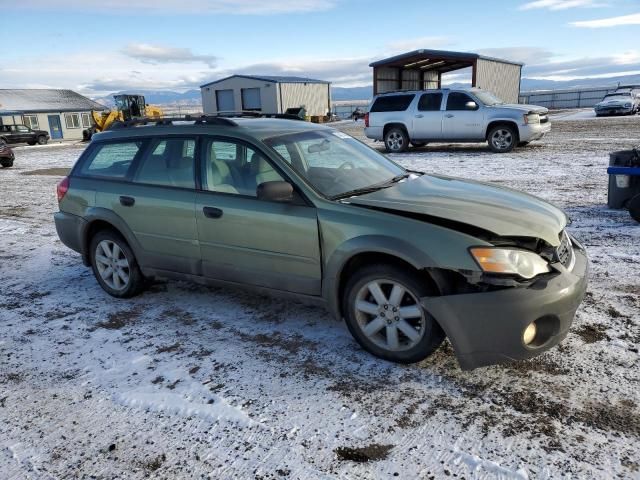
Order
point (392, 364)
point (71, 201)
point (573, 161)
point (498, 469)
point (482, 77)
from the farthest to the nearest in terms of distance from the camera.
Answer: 1. point (482, 77)
2. point (573, 161)
3. point (71, 201)
4. point (392, 364)
5. point (498, 469)

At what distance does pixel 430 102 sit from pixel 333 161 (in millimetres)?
12340

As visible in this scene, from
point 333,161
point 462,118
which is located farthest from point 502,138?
point 333,161

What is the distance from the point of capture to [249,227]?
387 centimetres

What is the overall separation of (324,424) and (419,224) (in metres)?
1.34

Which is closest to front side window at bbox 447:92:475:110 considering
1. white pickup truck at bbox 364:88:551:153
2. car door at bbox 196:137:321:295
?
white pickup truck at bbox 364:88:551:153

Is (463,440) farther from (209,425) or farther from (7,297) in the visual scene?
(7,297)

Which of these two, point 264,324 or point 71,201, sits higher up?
point 71,201

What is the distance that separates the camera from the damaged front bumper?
2916mm

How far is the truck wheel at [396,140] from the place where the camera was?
1636 centimetres

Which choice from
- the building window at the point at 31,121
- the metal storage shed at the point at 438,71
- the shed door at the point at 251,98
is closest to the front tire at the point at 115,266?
the metal storage shed at the point at 438,71

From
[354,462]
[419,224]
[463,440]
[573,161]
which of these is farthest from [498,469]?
[573,161]

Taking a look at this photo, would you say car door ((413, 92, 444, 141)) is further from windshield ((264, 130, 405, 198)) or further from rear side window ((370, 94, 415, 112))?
windshield ((264, 130, 405, 198))

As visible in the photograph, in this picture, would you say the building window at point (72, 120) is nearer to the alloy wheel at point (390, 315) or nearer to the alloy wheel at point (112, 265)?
the alloy wheel at point (112, 265)

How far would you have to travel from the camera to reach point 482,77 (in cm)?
2981
